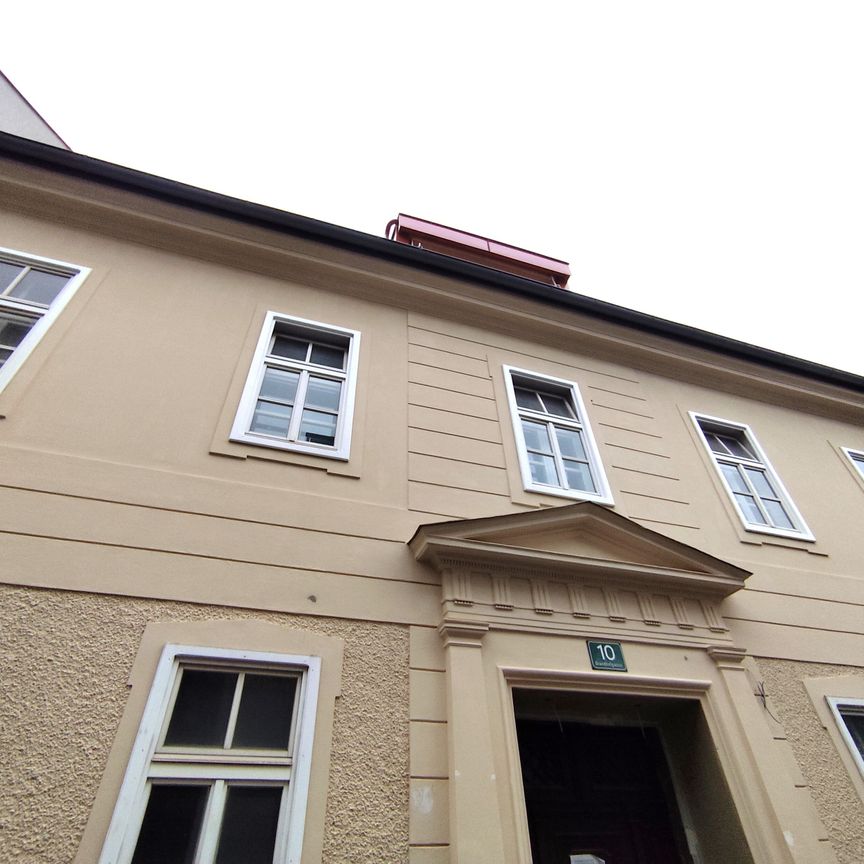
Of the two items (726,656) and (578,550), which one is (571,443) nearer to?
(578,550)

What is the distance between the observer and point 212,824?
2926 millimetres

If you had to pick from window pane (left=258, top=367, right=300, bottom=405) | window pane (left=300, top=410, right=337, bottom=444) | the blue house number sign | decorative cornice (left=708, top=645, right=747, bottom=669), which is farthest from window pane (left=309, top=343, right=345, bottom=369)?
decorative cornice (left=708, top=645, right=747, bottom=669)

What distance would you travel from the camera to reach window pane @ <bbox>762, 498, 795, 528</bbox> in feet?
20.8

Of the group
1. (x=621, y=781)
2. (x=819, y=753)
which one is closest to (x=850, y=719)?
(x=819, y=753)

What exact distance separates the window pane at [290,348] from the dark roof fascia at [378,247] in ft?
4.12

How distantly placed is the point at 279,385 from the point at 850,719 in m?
5.70

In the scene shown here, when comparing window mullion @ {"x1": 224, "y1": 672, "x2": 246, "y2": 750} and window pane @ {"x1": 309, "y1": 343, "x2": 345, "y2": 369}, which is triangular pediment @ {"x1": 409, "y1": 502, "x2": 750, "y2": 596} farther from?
window pane @ {"x1": 309, "y1": 343, "x2": 345, "y2": 369}

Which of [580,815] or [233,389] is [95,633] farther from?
[580,815]

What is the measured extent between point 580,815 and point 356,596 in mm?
2440

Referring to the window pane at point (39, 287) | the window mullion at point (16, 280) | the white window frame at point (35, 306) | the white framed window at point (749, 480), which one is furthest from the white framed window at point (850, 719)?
the window mullion at point (16, 280)

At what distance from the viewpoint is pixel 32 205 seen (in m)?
5.60

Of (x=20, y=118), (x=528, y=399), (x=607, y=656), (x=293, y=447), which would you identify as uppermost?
(x=20, y=118)

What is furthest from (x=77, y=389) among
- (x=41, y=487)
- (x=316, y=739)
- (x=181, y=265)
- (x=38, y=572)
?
(x=316, y=739)

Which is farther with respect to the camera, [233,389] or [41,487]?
[233,389]
